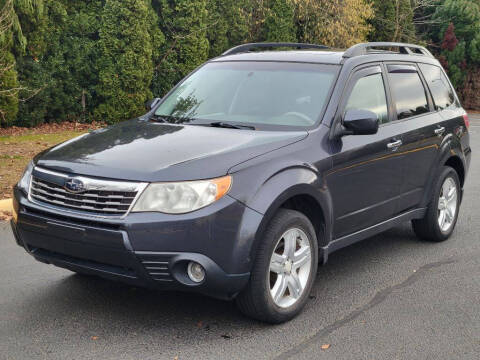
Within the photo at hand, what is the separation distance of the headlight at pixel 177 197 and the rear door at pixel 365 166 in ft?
3.76

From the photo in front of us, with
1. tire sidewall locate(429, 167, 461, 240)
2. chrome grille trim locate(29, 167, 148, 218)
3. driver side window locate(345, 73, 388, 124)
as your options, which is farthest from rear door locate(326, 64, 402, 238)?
chrome grille trim locate(29, 167, 148, 218)

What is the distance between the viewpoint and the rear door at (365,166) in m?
5.17

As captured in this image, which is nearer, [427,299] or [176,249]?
[176,249]

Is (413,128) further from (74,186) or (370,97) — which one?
(74,186)

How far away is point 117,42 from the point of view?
17.4 m

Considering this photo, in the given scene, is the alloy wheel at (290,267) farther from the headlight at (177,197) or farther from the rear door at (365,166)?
the headlight at (177,197)

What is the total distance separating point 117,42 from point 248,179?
1381cm

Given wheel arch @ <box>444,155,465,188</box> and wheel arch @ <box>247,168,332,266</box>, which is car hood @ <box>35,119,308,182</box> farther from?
wheel arch @ <box>444,155,465,188</box>

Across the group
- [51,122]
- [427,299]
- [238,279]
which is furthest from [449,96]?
[51,122]

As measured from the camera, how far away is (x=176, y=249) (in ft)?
13.5

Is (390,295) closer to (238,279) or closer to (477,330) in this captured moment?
(477,330)

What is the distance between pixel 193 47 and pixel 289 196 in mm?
15559

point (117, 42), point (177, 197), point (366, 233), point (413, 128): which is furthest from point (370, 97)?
point (117, 42)

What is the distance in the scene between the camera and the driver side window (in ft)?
18.2
